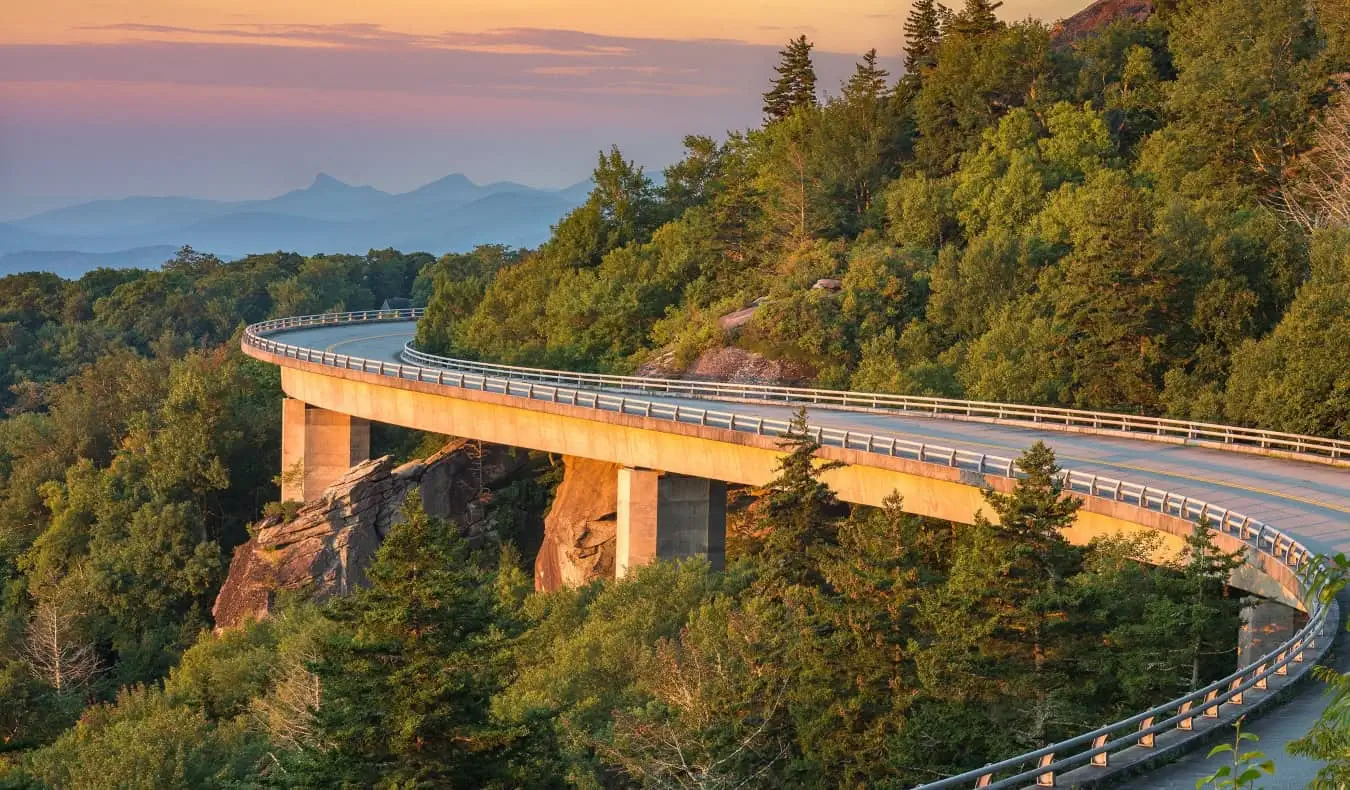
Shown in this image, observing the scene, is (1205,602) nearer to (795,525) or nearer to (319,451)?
(795,525)

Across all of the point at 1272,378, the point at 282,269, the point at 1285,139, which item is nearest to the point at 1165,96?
Answer: the point at 1285,139

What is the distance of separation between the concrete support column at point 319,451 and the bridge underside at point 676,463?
0.68m

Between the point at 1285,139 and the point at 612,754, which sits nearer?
the point at 612,754

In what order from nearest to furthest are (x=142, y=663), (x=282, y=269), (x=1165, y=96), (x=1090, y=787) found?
Answer: 1. (x=1090, y=787)
2. (x=142, y=663)
3. (x=1165, y=96)
4. (x=282, y=269)

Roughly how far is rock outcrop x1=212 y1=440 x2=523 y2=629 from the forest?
229 centimetres

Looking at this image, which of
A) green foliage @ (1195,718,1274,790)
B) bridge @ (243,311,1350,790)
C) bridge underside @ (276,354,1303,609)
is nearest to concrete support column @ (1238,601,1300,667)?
bridge @ (243,311,1350,790)

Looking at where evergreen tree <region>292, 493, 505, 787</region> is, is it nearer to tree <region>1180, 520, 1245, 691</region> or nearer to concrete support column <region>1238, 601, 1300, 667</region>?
tree <region>1180, 520, 1245, 691</region>

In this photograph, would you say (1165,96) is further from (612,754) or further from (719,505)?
(612,754)

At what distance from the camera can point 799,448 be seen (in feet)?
123

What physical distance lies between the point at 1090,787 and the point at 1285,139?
56470mm

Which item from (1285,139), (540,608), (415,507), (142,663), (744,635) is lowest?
(142,663)

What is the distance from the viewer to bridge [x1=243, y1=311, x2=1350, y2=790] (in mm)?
22266

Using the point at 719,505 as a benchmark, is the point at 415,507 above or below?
above

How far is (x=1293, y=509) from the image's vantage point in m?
35.3
